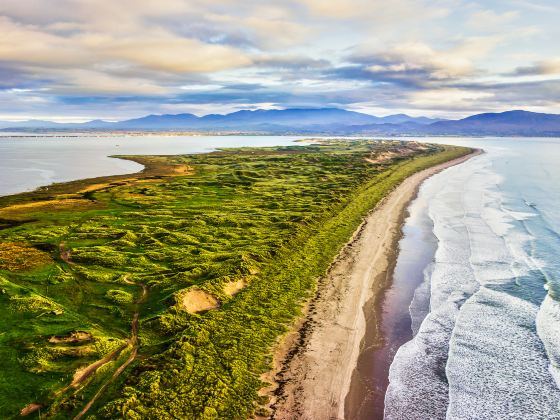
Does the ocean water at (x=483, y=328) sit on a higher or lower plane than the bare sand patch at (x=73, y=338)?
lower

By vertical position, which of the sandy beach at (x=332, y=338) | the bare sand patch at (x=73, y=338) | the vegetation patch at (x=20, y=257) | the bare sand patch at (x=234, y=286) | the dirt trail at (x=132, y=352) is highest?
the vegetation patch at (x=20, y=257)

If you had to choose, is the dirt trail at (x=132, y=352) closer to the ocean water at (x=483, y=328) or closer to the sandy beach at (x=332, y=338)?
the sandy beach at (x=332, y=338)

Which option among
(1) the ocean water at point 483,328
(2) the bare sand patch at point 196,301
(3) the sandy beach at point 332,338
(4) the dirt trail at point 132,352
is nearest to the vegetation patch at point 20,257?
(4) the dirt trail at point 132,352

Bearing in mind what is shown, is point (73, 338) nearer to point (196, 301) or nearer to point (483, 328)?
point (196, 301)

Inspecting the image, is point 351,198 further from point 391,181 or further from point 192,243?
point 192,243

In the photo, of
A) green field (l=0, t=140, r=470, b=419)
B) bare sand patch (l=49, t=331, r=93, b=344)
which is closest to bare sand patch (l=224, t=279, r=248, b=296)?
green field (l=0, t=140, r=470, b=419)

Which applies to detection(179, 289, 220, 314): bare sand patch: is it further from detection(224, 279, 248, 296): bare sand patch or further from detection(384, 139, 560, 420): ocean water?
detection(384, 139, 560, 420): ocean water
